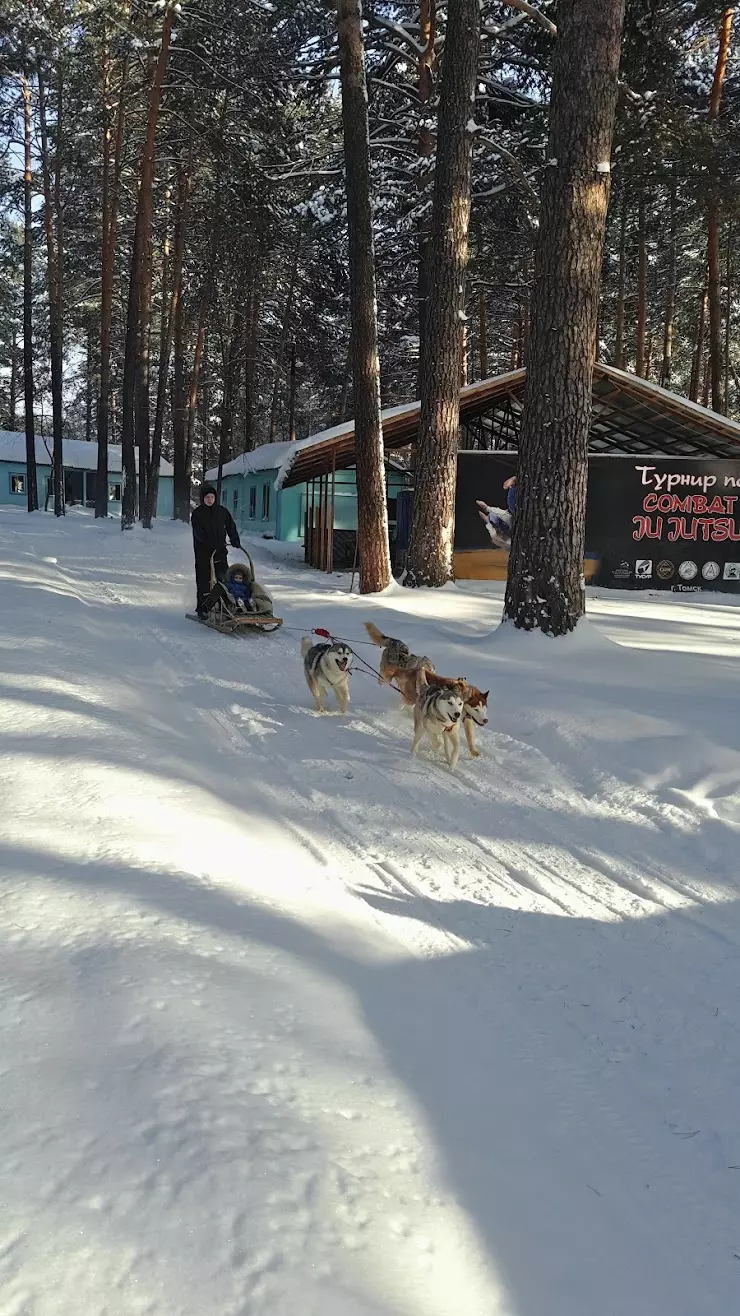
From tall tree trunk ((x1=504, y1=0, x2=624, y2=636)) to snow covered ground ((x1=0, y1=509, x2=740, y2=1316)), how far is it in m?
2.34

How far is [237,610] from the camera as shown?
11102 millimetres

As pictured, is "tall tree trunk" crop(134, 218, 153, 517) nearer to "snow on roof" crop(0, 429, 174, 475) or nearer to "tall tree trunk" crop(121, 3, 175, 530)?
"tall tree trunk" crop(121, 3, 175, 530)

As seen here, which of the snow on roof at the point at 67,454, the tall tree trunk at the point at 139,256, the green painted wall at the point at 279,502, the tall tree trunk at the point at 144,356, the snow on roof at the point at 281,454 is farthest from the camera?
the snow on roof at the point at 67,454

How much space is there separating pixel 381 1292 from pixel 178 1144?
59 cm

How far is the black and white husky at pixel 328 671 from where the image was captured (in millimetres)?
7320

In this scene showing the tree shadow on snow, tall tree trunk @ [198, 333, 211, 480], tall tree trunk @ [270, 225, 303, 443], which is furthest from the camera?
tall tree trunk @ [198, 333, 211, 480]

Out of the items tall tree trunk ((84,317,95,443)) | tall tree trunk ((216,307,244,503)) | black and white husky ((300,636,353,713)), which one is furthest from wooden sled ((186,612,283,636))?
tall tree trunk ((84,317,95,443))

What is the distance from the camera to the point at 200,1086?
243cm

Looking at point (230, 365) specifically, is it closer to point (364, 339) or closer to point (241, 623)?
point (364, 339)

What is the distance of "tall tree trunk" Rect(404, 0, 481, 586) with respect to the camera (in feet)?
42.1

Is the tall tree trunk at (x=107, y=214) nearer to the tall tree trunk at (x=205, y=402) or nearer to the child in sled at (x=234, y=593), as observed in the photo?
the tall tree trunk at (x=205, y=402)

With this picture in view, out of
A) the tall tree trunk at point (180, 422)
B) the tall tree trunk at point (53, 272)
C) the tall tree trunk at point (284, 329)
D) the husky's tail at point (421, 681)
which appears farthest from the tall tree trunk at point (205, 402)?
the husky's tail at point (421, 681)

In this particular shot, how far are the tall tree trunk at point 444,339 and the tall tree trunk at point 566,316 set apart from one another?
4.41 metres

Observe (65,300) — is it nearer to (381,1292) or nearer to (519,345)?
(519,345)
